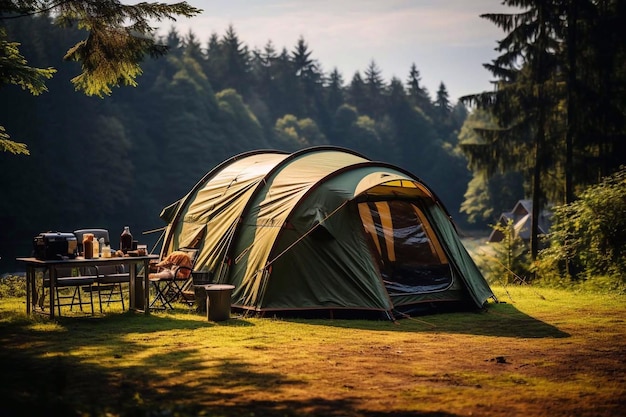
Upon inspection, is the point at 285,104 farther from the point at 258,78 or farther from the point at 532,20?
the point at 532,20

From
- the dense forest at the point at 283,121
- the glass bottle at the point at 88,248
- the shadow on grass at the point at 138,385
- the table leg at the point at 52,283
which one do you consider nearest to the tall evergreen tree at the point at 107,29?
the dense forest at the point at 283,121

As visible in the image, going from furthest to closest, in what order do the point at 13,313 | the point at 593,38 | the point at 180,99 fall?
1. the point at 180,99
2. the point at 593,38
3. the point at 13,313

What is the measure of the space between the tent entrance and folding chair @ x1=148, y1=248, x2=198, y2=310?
9.34ft

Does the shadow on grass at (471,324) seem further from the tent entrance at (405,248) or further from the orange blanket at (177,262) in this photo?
the orange blanket at (177,262)

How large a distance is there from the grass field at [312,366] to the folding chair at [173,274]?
0.61 metres

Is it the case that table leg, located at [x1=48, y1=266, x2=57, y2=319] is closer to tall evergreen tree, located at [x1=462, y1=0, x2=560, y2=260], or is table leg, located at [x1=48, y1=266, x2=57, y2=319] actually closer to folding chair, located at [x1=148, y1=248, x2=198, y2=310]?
folding chair, located at [x1=148, y1=248, x2=198, y2=310]

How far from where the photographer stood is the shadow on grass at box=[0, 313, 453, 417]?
5.05m

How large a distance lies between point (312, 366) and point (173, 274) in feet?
14.4

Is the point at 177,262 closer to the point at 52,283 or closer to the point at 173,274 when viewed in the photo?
the point at 173,274

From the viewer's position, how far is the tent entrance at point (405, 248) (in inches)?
415

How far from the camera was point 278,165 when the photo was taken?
11.2 metres

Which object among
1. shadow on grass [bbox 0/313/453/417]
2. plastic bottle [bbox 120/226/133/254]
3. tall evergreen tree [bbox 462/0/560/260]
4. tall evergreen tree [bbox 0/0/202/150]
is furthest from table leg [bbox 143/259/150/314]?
tall evergreen tree [bbox 462/0/560/260]

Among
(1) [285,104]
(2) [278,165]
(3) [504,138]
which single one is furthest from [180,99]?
(2) [278,165]

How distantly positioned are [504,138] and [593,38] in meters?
3.48
